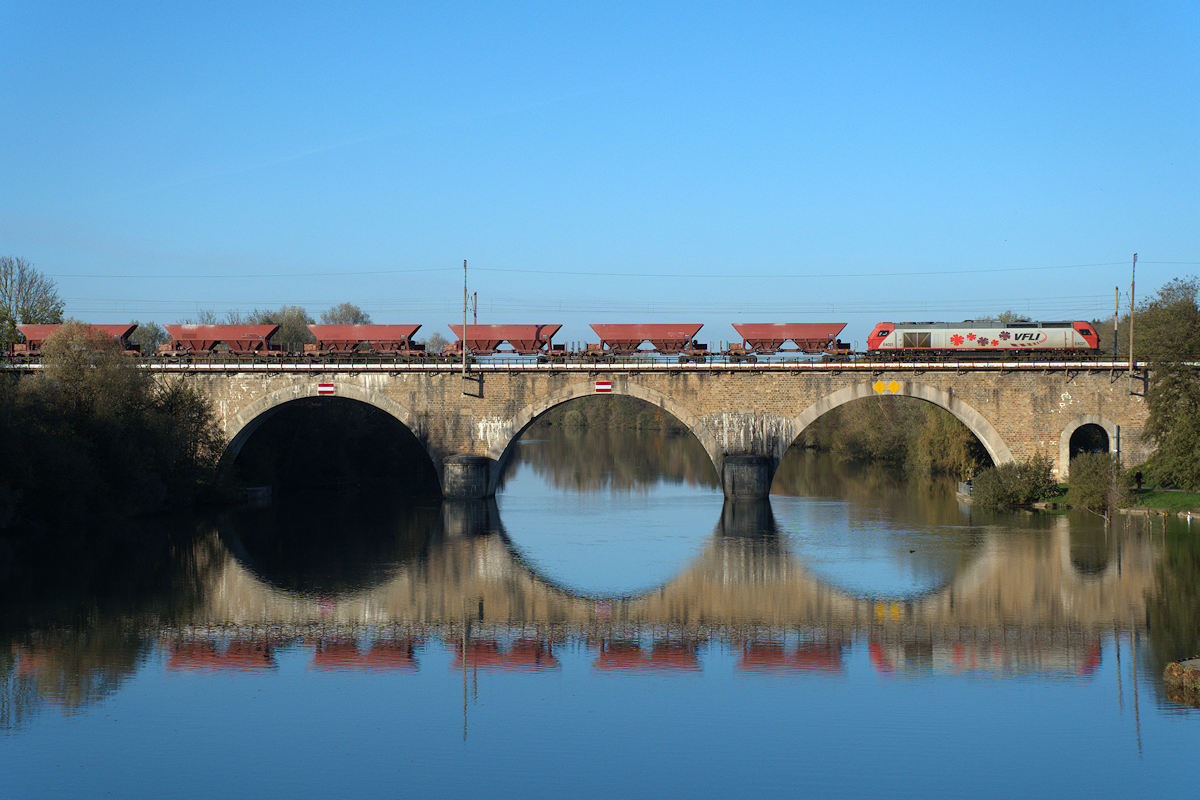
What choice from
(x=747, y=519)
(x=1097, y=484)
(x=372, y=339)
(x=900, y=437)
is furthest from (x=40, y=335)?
(x=900, y=437)

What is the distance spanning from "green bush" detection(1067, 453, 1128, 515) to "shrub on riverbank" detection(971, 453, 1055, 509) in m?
1.99

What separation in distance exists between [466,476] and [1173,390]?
2852 centimetres

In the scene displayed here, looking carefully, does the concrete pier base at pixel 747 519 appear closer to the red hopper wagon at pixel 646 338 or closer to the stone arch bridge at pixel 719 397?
the stone arch bridge at pixel 719 397

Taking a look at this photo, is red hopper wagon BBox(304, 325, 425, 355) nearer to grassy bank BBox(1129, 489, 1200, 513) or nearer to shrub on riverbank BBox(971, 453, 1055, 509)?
shrub on riverbank BBox(971, 453, 1055, 509)

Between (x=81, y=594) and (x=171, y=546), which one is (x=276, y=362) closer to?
(x=171, y=546)

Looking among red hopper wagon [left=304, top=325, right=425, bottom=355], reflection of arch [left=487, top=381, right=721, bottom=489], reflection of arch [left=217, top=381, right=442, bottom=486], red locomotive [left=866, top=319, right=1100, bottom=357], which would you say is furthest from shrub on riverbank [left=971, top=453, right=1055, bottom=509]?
red hopper wagon [left=304, top=325, right=425, bottom=355]

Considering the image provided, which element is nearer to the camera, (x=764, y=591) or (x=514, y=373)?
(x=764, y=591)

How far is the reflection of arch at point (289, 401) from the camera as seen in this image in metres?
47.8

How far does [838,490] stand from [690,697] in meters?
36.3

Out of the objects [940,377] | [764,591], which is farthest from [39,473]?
[940,377]

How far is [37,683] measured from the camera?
18266mm

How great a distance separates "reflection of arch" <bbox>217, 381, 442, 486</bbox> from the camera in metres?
47.8

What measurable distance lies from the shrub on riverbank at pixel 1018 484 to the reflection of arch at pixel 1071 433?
71 centimetres

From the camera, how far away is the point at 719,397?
4566cm
